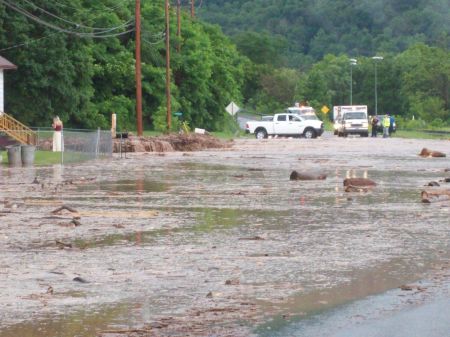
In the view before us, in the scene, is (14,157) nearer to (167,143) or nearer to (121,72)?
(167,143)

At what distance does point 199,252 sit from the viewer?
14.5 metres

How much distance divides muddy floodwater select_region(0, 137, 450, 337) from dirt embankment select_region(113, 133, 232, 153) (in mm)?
22876

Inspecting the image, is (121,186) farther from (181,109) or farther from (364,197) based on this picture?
(181,109)

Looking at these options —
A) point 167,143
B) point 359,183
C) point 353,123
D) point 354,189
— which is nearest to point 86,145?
point 167,143

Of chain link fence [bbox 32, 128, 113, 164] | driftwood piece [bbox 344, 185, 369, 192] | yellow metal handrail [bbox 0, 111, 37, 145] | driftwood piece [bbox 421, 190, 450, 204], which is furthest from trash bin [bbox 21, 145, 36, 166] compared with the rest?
driftwood piece [bbox 421, 190, 450, 204]

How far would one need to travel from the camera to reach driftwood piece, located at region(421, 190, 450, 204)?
73.0 ft

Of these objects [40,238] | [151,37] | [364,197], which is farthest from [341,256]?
[151,37]

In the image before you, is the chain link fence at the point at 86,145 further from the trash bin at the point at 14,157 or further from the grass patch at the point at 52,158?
the trash bin at the point at 14,157

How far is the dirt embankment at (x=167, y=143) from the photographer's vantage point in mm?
51116

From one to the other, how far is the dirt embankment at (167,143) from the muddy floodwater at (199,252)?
22.9 meters

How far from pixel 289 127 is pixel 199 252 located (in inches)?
2826

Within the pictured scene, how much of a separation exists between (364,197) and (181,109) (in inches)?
2515

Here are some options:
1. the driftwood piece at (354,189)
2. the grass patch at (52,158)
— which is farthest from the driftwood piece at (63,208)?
the grass patch at (52,158)

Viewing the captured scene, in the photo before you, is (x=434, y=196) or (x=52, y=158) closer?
(x=434, y=196)
